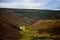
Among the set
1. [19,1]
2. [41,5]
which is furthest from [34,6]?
[19,1]

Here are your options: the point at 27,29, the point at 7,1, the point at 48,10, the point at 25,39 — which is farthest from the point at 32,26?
the point at 7,1

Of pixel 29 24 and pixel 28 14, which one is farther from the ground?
pixel 28 14

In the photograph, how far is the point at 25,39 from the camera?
2.51 metres

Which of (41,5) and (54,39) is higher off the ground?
(41,5)

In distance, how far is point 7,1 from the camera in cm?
263

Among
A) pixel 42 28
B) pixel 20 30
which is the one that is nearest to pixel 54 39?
pixel 42 28

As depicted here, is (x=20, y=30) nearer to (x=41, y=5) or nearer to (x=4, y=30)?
(x=4, y=30)

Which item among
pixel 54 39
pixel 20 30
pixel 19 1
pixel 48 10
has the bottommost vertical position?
pixel 54 39

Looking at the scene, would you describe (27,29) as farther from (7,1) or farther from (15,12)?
(7,1)

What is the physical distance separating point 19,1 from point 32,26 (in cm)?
54

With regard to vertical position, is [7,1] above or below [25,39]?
above

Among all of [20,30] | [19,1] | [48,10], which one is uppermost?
[19,1]

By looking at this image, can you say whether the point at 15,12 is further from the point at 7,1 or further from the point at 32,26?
the point at 32,26

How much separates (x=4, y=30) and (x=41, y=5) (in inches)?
33.0
